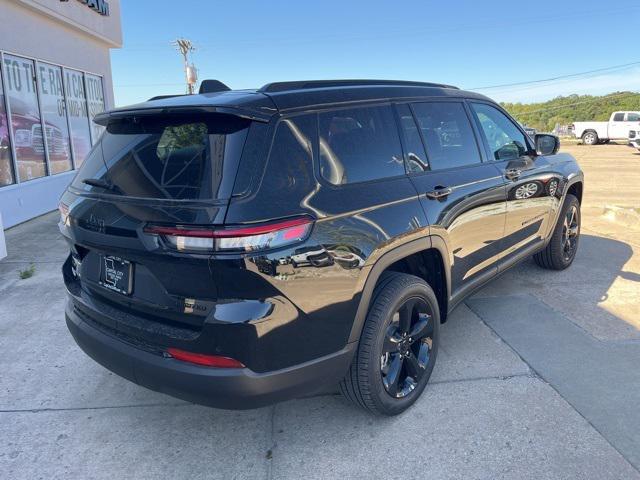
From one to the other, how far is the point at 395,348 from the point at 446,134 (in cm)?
153

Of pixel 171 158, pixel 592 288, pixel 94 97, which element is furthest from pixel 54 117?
pixel 592 288

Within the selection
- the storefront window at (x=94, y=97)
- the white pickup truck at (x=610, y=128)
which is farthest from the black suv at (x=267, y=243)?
the white pickup truck at (x=610, y=128)

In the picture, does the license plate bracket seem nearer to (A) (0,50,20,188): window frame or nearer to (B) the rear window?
(B) the rear window

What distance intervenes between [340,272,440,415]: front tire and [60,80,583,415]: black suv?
0.01m

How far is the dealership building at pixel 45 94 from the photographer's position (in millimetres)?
8258

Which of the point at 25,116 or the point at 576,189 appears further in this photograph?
the point at 25,116

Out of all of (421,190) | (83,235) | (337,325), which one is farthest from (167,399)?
(421,190)

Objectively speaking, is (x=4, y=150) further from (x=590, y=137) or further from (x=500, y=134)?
(x=590, y=137)

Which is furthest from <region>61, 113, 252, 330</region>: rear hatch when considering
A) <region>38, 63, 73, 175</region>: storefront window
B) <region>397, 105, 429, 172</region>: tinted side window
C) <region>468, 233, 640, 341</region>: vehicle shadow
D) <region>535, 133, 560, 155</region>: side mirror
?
<region>38, 63, 73, 175</region>: storefront window

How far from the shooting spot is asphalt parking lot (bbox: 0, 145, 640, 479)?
2.51 m

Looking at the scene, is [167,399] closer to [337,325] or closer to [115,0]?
[337,325]

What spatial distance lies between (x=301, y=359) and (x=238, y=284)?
19.7 inches

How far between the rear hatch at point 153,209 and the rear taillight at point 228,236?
0.03 m

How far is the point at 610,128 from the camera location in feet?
89.4
